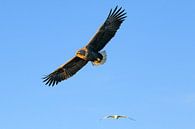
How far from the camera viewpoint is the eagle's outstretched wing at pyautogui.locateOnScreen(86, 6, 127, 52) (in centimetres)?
5416

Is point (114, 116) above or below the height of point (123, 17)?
below

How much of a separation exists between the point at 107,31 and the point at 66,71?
464cm

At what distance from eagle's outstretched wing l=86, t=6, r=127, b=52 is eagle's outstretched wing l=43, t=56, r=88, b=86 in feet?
7.95

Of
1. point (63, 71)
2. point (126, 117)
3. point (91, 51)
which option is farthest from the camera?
point (63, 71)

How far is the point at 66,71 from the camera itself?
188ft

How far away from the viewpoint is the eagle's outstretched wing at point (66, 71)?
56.6 meters

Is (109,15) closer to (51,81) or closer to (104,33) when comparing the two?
(104,33)

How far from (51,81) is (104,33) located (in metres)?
5.99

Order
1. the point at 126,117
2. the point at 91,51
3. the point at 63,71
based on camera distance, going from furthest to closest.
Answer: the point at 63,71
the point at 91,51
the point at 126,117

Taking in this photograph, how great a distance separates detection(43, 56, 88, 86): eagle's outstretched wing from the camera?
186 feet

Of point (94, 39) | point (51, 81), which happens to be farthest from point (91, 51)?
point (51, 81)

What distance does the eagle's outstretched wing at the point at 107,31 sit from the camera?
2132 inches

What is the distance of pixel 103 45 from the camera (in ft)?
178

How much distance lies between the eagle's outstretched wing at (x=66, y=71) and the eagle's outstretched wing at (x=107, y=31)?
242cm
